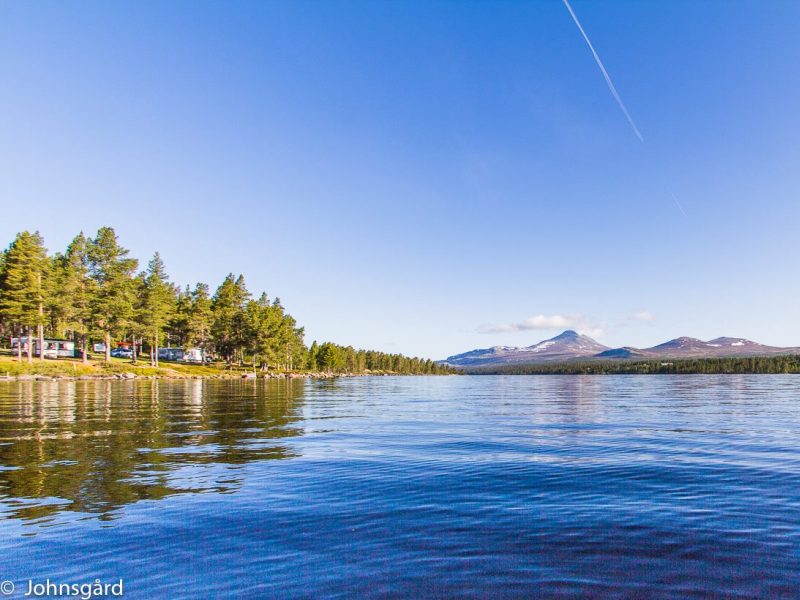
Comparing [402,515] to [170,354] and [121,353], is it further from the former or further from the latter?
[170,354]

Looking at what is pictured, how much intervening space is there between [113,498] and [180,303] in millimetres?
160995

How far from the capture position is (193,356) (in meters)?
166

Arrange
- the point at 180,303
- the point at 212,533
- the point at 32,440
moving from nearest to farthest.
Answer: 1. the point at 212,533
2. the point at 32,440
3. the point at 180,303

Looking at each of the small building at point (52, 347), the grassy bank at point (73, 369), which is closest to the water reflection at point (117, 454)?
the grassy bank at point (73, 369)

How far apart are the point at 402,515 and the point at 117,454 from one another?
12.8m

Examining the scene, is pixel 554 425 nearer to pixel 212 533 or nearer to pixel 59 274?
pixel 212 533

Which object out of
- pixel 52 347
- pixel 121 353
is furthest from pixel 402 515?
pixel 121 353

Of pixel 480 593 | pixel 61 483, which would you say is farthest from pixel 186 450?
pixel 480 593

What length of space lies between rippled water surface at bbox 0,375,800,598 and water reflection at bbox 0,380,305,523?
0.40ft

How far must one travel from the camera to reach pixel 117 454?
18.4 meters

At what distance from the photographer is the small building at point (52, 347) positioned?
385ft

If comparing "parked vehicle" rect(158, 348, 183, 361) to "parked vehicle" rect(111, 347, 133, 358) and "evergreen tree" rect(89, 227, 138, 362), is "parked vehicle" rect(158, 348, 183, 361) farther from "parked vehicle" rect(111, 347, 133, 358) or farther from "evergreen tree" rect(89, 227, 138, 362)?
"evergreen tree" rect(89, 227, 138, 362)

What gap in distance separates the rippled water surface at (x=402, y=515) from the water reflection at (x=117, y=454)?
4.7 inches

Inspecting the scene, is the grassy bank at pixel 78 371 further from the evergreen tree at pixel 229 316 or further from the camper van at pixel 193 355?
the camper van at pixel 193 355
